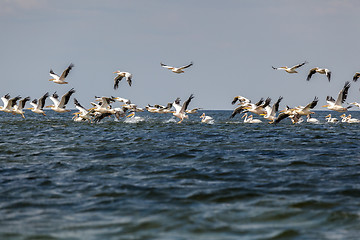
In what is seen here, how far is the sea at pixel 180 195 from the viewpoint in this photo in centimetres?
674

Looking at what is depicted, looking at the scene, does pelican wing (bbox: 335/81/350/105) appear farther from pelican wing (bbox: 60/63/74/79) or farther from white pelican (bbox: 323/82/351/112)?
pelican wing (bbox: 60/63/74/79)

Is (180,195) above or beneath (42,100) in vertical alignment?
beneath

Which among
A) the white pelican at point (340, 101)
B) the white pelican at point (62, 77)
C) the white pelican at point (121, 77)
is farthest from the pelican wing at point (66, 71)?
the white pelican at point (340, 101)

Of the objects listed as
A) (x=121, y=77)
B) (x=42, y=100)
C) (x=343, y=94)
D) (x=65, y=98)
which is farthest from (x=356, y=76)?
(x=42, y=100)

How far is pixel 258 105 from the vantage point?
2939 cm

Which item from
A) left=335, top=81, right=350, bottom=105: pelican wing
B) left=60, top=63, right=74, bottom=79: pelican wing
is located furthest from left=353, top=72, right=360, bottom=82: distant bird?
left=60, top=63, right=74, bottom=79: pelican wing

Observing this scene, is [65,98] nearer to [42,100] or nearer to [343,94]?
[42,100]

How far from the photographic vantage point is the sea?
265 inches

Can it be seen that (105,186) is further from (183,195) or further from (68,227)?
(68,227)

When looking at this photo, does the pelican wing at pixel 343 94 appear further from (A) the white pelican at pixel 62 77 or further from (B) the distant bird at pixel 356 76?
(A) the white pelican at pixel 62 77

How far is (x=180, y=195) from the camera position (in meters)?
8.80

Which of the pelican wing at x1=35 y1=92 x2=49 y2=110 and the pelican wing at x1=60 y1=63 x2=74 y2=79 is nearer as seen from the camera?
the pelican wing at x1=60 y1=63 x2=74 y2=79

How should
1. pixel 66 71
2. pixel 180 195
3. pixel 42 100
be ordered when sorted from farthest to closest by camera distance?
1. pixel 42 100
2. pixel 66 71
3. pixel 180 195

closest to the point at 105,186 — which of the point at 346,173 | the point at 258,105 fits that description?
the point at 346,173
